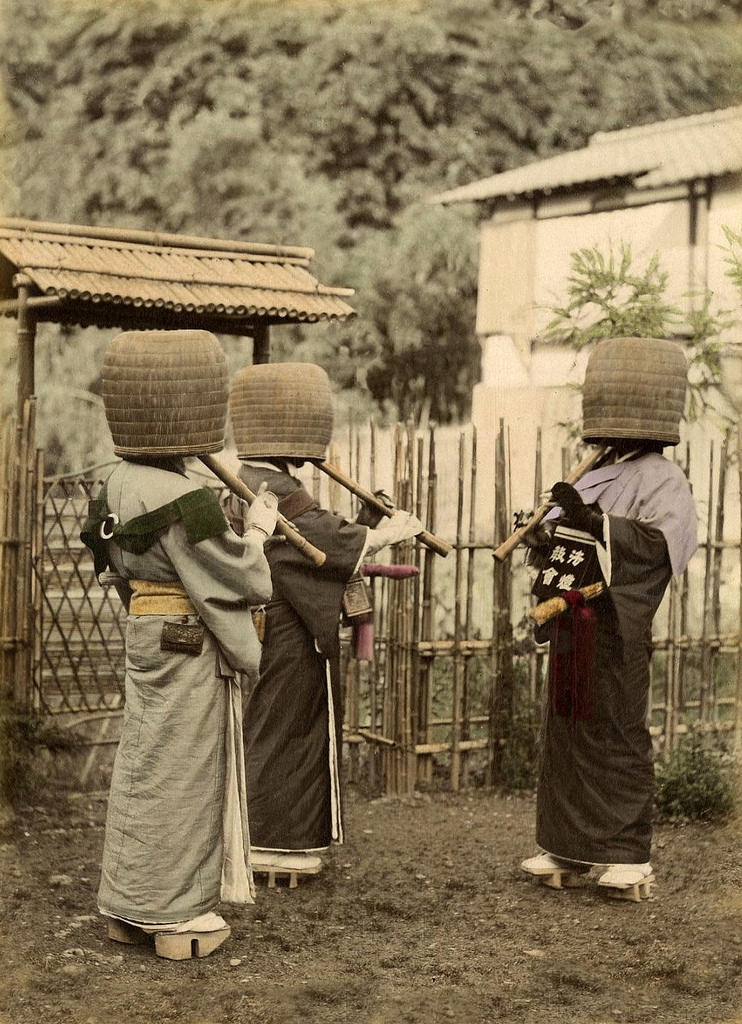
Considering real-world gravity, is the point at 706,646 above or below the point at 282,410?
below

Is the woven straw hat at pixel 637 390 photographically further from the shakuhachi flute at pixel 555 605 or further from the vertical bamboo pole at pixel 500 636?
the vertical bamboo pole at pixel 500 636

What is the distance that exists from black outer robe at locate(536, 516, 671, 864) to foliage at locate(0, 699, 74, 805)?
2548 millimetres

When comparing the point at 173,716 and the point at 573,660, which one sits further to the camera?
the point at 573,660

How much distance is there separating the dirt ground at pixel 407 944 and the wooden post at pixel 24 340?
102 inches

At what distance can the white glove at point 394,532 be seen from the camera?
14.1ft

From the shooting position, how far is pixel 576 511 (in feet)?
13.1

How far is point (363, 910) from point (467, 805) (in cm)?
153

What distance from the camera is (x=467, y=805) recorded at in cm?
565

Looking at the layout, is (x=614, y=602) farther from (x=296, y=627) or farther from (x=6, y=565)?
(x=6, y=565)

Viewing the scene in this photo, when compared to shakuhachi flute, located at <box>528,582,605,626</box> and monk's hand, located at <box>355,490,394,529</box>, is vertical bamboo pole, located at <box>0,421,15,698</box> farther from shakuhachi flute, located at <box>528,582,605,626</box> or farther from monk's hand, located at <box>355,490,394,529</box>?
shakuhachi flute, located at <box>528,582,605,626</box>

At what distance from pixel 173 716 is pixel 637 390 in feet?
6.56

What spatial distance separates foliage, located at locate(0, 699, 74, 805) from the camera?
527cm

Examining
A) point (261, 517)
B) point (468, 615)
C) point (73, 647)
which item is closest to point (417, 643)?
point (468, 615)

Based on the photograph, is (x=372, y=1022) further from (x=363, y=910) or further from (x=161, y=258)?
(x=161, y=258)
